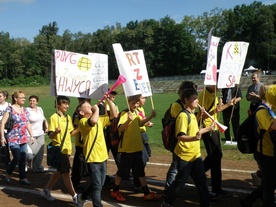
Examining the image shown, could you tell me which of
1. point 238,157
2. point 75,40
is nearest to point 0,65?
point 75,40

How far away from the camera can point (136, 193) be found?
21.6 ft

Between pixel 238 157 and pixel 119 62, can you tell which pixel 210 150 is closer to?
pixel 119 62

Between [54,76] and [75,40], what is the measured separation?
362 ft

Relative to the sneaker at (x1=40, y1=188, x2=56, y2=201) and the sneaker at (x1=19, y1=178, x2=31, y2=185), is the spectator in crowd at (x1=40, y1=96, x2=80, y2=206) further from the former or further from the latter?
the sneaker at (x1=19, y1=178, x2=31, y2=185)

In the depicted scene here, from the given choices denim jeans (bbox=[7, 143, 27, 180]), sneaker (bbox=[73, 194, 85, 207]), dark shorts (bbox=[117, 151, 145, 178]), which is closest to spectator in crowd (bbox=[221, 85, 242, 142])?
dark shorts (bbox=[117, 151, 145, 178])

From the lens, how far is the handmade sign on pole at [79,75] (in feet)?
19.3

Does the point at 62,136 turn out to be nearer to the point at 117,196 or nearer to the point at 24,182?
the point at 117,196

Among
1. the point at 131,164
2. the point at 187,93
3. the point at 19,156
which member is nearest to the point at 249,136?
the point at 187,93

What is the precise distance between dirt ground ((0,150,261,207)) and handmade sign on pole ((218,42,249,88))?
1835 mm

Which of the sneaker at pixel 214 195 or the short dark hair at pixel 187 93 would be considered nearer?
the short dark hair at pixel 187 93

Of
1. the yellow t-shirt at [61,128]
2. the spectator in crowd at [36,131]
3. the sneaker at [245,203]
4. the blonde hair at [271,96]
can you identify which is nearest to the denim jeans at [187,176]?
the sneaker at [245,203]

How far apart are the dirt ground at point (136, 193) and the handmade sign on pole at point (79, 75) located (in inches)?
70.4

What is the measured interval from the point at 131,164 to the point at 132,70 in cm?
153

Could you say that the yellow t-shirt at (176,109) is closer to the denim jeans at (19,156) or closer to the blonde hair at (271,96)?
the blonde hair at (271,96)
